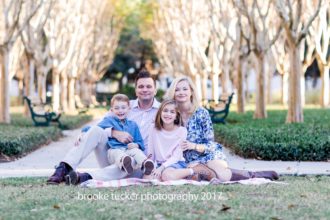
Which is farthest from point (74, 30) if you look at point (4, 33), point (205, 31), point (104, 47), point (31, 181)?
point (31, 181)

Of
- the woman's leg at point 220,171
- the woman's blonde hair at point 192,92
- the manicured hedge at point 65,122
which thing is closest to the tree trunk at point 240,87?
the manicured hedge at point 65,122

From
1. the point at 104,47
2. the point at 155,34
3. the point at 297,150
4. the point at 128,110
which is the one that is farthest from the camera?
the point at 155,34

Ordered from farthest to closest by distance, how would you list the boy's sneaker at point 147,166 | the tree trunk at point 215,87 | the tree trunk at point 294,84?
the tree trunk at point 215,87
the tree trunk at point 294,84
the boy's sneaker at point 147,166

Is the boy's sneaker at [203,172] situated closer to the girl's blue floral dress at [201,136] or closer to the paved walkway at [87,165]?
the girl's blue floral dress at [201,136]

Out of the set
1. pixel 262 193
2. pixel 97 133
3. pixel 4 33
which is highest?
pixel 4 33

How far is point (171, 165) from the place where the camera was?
28.3ft

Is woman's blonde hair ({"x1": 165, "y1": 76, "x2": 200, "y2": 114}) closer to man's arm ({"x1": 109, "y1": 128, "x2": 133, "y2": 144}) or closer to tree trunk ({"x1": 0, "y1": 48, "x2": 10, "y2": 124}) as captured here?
man's arm ({"x1": 109, "y1": 128, "x2": 133, "y2": 144})

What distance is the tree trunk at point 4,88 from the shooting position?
69.1 feet

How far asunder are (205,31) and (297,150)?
28527mm

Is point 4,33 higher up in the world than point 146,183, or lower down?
higher up

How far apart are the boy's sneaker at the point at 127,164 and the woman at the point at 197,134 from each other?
2.41ft

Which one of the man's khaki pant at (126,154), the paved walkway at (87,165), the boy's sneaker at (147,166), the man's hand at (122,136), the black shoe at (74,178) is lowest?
the paved walkway at (87,165)

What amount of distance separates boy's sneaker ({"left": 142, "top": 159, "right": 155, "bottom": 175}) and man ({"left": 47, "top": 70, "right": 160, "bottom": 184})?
1.19 ft

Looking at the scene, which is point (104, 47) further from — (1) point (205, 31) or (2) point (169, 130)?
(2) point (169, 130)
